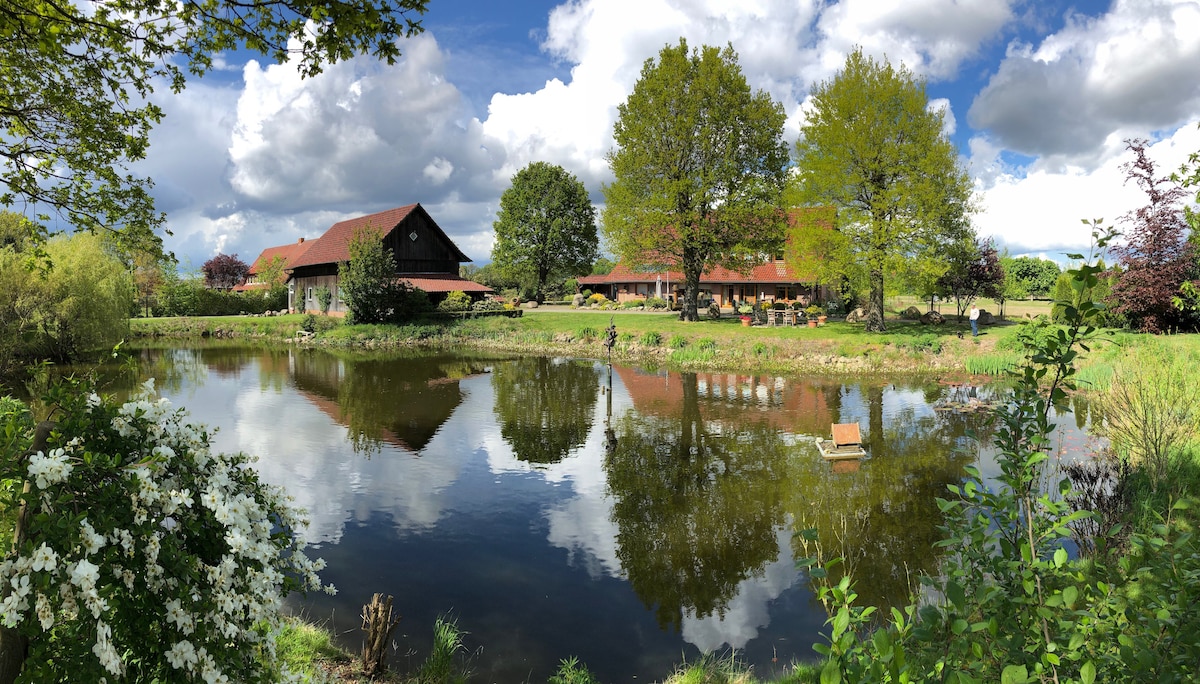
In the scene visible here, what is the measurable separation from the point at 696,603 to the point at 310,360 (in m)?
29.3

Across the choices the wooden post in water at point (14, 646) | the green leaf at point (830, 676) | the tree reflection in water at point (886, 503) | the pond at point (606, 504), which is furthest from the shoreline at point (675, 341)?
the wooden post in water at point (14, 646)

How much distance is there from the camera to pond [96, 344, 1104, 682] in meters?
7.34

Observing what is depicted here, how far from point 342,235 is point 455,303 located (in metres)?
14.1

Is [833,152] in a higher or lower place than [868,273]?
higher

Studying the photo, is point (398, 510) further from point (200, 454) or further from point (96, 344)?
point (96, 344)

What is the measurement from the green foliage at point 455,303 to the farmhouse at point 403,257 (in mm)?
2184

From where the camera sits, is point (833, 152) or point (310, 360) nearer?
point (833, 152)

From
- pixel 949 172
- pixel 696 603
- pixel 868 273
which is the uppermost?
pixel 949 172

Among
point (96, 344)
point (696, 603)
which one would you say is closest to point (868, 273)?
point (696, 603)

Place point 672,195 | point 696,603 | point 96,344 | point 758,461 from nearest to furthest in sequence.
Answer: point 696,603 < point 758,461 < point 96,344 < point 672,195

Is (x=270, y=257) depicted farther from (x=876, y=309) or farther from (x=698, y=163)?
(x=876, y=309)

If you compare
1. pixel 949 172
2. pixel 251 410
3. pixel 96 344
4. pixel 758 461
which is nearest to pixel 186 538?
pixel 758 461

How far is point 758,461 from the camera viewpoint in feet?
43.3

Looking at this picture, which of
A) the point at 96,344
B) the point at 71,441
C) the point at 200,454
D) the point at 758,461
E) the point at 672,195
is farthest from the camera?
the point at 672,195
